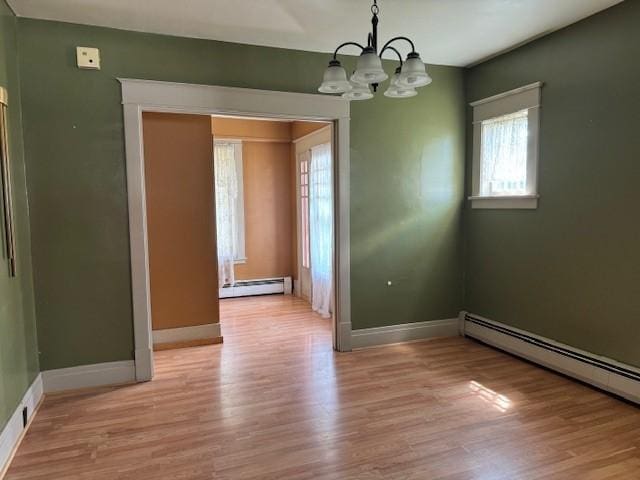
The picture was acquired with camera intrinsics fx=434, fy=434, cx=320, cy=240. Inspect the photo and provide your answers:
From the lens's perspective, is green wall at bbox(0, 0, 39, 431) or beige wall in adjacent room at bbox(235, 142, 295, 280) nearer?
green wall at bbox(0, 0, 39, 431)

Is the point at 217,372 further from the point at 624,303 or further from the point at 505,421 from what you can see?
the point at 624,303

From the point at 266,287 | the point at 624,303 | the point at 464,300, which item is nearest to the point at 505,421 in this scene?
the point at 624,303

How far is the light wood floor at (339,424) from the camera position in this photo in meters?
2.16

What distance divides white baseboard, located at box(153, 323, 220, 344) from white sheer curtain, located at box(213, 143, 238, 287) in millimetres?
1848

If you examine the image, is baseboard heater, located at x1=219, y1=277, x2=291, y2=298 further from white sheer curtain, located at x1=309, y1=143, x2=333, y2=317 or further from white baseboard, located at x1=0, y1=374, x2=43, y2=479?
white baseboard, located at x1=0, y1=374, x2=43, y2=479

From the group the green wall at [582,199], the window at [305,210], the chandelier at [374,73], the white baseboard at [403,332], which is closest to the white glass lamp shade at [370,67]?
A: the chandelier at [374,73]

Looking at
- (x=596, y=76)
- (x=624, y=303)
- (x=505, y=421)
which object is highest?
(x=596, y=76)

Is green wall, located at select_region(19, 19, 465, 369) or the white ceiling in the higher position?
the white ceiling

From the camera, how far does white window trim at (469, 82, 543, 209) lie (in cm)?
338

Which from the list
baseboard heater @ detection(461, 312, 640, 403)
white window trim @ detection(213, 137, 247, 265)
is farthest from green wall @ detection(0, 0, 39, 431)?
baseboard heater @ detection(461, 312, 640, 403)

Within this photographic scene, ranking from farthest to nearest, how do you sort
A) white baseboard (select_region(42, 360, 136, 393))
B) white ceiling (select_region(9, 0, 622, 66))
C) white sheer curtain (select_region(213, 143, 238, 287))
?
white sheer curtain (select_region(213, 143, 238, 287)) < white baseboard (select_region(42, 360, 136, 393)) < white ceiling (select_region(9, 0, 622, 66))

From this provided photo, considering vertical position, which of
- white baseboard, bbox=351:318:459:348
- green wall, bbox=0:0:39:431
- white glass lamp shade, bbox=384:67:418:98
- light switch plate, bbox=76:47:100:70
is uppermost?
light switch plate, bbox=76:47:100:70

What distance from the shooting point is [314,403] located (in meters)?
2.84

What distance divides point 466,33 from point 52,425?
3.81 m
